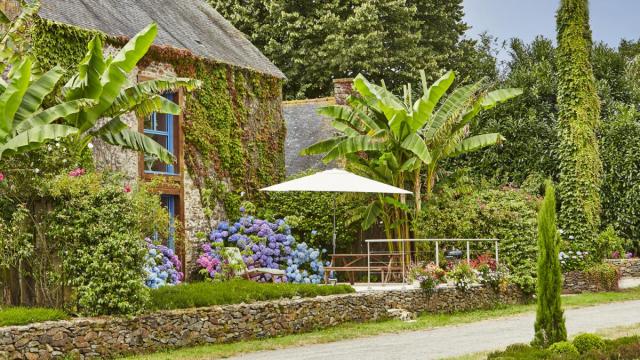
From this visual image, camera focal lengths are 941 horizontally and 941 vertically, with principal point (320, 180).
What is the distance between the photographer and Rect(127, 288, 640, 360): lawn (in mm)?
13961

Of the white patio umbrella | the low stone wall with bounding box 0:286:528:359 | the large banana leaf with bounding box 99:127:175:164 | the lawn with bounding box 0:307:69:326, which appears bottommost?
the low stone wall with bounding box 0:286:528:359

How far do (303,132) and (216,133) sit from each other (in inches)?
223

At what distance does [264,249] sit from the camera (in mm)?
22062

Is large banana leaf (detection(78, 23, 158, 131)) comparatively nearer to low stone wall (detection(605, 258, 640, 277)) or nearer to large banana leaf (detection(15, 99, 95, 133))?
large banana leaf (detection(15, 99, 95, 133))

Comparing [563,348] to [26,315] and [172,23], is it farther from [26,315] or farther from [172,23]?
[172,23]

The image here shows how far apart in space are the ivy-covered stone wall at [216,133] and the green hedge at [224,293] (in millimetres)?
4755

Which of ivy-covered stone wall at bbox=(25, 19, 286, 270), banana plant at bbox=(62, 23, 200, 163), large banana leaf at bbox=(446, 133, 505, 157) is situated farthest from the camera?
large banana leaf at bbox=(446, 133, 505, 157)

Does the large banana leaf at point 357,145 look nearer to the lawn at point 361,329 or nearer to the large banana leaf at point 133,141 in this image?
→ the lawn at point 361,329

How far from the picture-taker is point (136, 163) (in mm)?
20531

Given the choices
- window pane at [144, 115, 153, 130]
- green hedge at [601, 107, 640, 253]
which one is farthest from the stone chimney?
green hedge at [601, 107, 640, 253]

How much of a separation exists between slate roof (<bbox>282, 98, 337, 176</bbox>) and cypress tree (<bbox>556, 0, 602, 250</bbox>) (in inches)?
256

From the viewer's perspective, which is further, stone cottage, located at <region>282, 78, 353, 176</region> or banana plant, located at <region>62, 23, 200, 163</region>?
stone cottage, located at <region>282, 78, 353, 176</region>

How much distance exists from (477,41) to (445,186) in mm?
17675

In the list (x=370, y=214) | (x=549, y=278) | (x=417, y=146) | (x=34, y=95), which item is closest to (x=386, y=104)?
(x=417, y=146)
